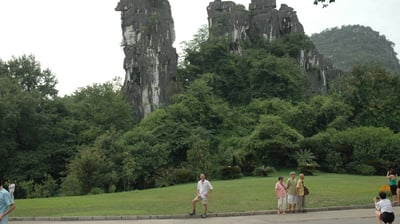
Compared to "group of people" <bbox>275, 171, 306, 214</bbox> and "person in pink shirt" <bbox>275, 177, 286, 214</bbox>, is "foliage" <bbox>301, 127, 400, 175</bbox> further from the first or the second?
"person in pink shirt" <bbox>275, 177, 286, 214</bbox>

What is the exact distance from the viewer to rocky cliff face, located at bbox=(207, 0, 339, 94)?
217 ft

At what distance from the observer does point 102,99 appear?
50969 millimetres

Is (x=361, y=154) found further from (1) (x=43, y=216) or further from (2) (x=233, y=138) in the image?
(1) (x=43, y=216)

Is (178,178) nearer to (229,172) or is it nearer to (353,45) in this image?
(229,172)

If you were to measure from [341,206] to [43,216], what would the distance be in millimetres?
11745

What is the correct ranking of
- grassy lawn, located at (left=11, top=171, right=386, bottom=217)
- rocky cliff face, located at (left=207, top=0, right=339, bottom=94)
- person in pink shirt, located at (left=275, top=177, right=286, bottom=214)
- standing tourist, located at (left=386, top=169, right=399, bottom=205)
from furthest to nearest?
rocky cliff face, located at (left=207, top=0, right=339, bottom=94)
grassy lawn, located at (left=11, top=171, right=386, bottom=217)
standing tourist, located at (left=386, top=169, right=399, bottom=205)
person in pink shirt, located at (left=275, top=177, right=286, bottom=214)

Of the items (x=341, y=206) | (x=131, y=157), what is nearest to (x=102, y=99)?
(x=131, y=157)

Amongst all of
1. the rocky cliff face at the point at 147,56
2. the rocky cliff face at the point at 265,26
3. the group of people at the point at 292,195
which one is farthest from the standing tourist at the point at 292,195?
the rocky cliff face at the point at 265,26

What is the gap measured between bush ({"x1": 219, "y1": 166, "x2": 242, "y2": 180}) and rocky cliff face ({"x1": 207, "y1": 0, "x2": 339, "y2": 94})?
32.0m

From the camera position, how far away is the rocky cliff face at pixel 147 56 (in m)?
58.8

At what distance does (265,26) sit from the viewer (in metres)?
68.1

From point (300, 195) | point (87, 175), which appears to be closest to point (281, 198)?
point (300, 195)

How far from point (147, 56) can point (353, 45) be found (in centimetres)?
7634

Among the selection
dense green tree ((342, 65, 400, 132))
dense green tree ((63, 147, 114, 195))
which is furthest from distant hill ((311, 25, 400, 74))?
dense green tree ((63, 147, 114, 195))
